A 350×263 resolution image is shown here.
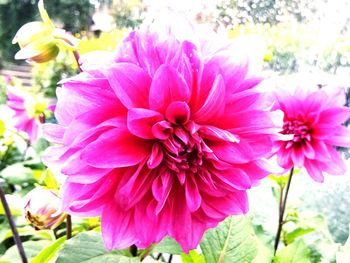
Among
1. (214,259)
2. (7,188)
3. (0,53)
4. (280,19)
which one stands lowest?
(0,53)

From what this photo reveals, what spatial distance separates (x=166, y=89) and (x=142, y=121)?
0.8 inches

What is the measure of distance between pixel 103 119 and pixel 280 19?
577 mm

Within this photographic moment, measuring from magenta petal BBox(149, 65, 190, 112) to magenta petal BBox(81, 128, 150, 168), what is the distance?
0.02 m

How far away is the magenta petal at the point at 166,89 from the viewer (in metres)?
0.21

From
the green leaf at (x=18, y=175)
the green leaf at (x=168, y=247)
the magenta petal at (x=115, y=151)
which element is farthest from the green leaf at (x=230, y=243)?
the green leaf at (x=18, y=175)

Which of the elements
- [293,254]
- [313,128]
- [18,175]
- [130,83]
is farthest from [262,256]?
[18,175]

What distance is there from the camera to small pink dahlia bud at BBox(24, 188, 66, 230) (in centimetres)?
30

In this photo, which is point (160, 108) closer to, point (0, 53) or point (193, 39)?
point (193, 39)

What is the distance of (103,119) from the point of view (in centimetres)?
22

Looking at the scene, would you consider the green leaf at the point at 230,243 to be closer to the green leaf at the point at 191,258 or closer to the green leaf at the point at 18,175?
the green leaf at the point at 191,258

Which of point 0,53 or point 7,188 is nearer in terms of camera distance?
point 7,188

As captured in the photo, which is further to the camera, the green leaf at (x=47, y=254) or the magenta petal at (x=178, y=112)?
the green leaf at (x=47, y=254)

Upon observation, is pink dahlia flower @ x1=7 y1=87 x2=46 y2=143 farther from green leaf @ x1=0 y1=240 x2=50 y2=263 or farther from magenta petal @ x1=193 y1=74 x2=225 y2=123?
magenta petal @ x1=193 y1=74 x2=225 y2=123

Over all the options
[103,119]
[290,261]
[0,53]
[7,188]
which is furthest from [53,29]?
[0,53]
